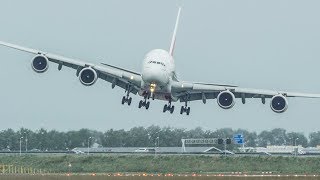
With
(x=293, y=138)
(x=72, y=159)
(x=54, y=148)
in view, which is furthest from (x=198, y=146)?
(x=72, y=159)

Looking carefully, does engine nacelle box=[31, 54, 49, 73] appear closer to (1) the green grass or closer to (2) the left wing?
(1) the green grass

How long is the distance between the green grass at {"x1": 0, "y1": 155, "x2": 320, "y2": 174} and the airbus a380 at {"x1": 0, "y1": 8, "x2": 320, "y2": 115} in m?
6.25

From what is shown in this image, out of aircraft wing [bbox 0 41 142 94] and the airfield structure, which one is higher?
aircraft wing [bbox 0 41 142 94]

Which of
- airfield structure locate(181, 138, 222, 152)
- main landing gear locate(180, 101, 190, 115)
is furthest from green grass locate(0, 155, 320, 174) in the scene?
airfield structure locate(181, 138, 222, 152)

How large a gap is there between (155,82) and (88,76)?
19.6 ft

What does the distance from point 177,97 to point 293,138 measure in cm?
10036

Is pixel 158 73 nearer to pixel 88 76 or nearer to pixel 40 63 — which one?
pixel 88 76

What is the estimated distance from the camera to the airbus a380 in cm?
8400

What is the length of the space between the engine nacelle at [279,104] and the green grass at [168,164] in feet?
18.2

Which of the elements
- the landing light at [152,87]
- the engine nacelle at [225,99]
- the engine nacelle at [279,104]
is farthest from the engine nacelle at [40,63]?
the engine nacelle at [279,104]

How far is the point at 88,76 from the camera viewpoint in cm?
8512

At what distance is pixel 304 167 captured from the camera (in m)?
93.2

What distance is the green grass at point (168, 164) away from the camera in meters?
90.7

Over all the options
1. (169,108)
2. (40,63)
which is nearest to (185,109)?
(169,108)
